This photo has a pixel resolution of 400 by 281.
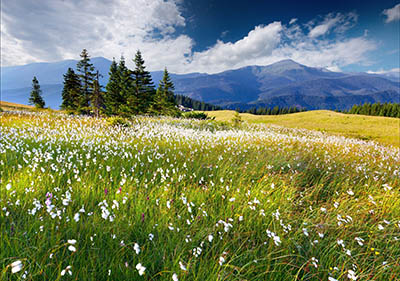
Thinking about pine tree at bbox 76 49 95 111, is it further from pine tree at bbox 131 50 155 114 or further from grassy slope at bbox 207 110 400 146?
grassy slope at bbox 207 110 400 146

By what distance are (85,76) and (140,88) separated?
9.11 meters

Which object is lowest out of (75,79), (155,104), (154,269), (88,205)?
(154,269)

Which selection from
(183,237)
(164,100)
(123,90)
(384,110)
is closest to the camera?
(183,237)

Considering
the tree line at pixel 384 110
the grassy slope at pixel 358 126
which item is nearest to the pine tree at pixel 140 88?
the grassy slope at pixel 358 126

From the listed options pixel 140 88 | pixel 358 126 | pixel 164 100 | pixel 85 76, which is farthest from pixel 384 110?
pixel 85 76

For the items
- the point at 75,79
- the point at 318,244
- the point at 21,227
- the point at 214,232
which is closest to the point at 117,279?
the point at 214,232

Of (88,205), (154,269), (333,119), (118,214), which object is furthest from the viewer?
(333,119)

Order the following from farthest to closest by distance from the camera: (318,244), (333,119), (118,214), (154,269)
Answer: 1. (333,119)
2. (118,214)
3. (318,244)
4. (154,269)

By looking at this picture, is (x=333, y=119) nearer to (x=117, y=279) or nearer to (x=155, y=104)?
(x=155, y=104)

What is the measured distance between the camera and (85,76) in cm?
3106

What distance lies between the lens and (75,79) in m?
33.5

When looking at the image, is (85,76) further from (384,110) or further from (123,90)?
Answer: (384,110)

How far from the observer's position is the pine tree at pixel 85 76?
29556mm

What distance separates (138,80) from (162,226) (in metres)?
35.5
